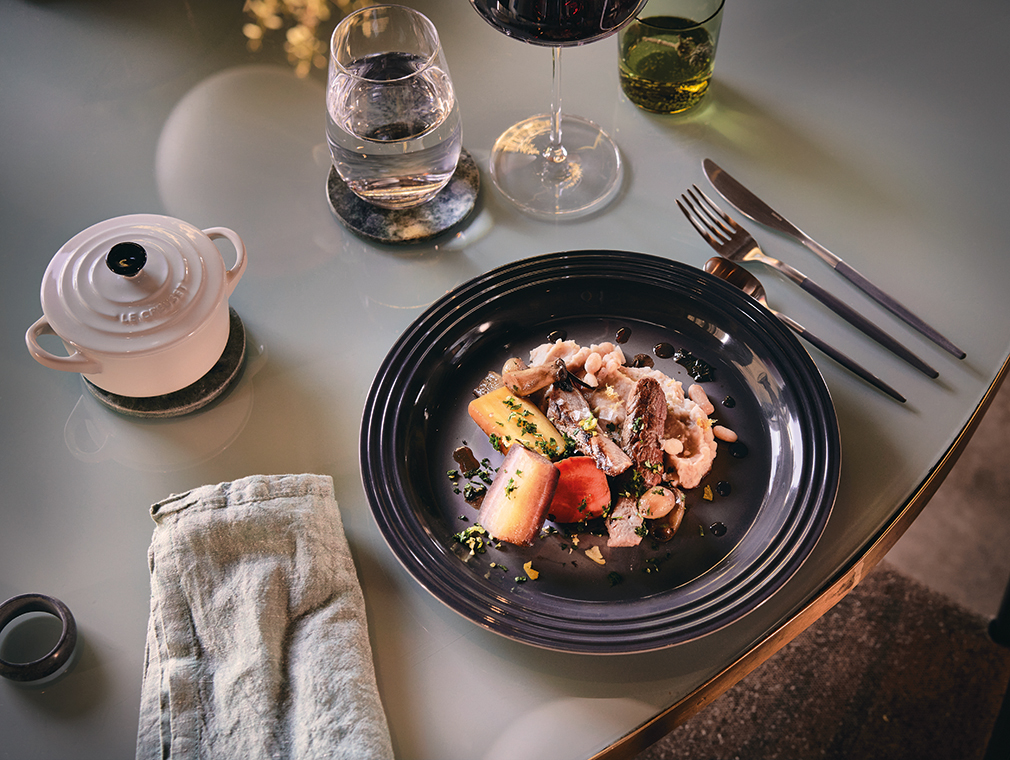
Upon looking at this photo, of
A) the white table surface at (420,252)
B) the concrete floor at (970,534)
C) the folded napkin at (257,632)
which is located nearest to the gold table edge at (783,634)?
the white table surface at (420,252)

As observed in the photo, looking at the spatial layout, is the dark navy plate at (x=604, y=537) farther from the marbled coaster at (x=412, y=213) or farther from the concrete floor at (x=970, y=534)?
the concrete floor at (x=970, y=534)

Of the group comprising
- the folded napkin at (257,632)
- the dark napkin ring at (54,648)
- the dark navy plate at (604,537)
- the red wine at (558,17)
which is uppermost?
the red wine at (558,17)

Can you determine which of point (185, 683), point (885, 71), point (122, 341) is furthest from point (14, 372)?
point (885, 71)

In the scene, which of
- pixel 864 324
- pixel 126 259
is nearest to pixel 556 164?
pixel 864 324

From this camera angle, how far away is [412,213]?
3.64ft

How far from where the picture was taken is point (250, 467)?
37.3 inches

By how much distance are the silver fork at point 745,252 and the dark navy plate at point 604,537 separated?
127 millimetres

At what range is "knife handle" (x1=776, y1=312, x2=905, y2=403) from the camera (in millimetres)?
942

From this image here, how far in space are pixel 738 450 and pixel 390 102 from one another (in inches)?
23.4

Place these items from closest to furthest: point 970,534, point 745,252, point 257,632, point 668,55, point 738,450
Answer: point 257,632 < point 738,450 < point 745,252 < point 668,55 < point 970,534

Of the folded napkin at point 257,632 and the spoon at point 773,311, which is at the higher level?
the spoon at point 773,311

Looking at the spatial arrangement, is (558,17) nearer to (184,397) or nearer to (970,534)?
(184,397)

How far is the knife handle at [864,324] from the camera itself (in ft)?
3.15

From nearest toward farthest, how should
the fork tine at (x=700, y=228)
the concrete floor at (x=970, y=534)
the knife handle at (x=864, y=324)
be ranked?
1. the knife handle at (x=864, y=324)
2. the fork tine at (x=700, y=228)
3. the concrete floor at (x=970, y=534)
